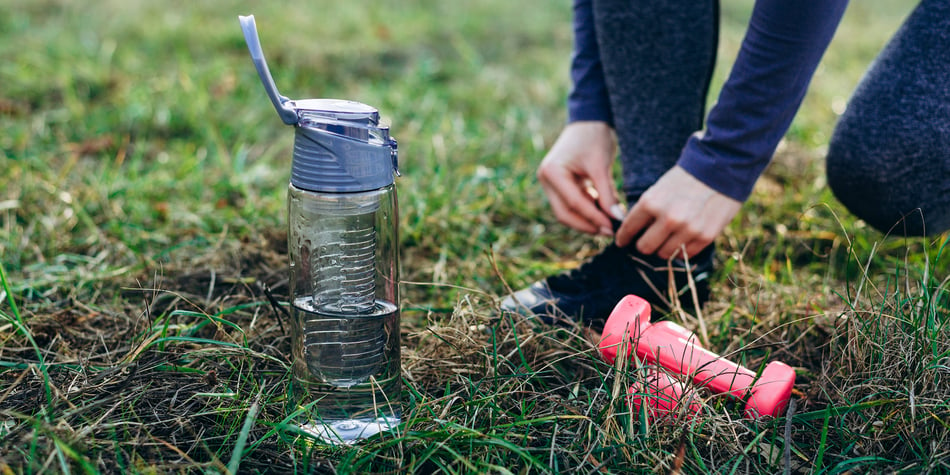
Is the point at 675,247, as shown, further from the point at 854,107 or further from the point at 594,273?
the point at 854,107

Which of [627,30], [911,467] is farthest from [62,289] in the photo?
[911,467]

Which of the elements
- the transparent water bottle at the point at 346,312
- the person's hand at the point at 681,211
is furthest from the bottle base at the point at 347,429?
the person's hand at the point at 681,211

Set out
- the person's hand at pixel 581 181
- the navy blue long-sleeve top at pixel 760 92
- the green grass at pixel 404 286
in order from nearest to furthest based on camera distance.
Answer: the green grass at pixel 404 286, the navy blue long-sleeve top at pixel 760 92, the person's hand at pixel 581 181

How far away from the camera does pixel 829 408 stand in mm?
1053

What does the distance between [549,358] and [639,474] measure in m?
0.35

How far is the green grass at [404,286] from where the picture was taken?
1022mm

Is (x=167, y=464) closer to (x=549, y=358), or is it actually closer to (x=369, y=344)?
(x=369, y=344)

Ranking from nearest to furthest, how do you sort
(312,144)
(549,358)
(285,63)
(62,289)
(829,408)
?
(312,144), (829,408), (549,358), (62,289), (285,63)

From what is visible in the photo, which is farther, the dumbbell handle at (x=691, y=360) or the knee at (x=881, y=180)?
the knee at (x=881, y=180)

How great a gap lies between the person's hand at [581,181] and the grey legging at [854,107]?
0.06 meters

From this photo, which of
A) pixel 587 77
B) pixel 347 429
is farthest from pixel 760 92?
pixel 347 429

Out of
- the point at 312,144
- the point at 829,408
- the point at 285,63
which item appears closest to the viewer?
the point at 312,144

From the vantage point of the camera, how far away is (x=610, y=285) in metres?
1.54

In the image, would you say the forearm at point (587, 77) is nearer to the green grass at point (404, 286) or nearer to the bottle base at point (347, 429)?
the green grass at point (404, 286)
